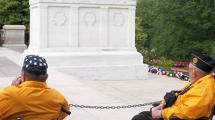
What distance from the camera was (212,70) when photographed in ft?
16.8

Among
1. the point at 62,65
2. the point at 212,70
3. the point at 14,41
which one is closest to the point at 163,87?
the point at 62,65

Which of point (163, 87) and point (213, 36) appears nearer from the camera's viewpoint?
point (163, 87)

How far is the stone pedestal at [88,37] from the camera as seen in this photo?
15.1 m

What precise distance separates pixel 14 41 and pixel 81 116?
18186mm

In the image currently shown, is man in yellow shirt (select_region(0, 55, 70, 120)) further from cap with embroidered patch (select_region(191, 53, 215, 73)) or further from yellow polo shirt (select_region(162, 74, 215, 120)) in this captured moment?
cap with embroidered patch (select_region(191, 53, 215, 73))

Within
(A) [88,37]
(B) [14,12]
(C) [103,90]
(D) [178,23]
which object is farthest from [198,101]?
(D) [178,23]

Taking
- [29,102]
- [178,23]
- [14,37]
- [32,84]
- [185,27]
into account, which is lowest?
[14,37]

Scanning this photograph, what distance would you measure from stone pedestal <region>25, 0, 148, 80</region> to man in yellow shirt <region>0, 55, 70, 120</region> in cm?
1078

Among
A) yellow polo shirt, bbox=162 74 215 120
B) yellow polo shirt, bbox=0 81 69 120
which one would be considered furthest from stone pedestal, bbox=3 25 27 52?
yellow polo shirt, bbox=0 81 69 120

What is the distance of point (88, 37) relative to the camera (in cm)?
1568

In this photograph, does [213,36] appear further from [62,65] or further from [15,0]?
[62,65]

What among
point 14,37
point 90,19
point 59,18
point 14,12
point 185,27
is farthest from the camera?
point 185,27

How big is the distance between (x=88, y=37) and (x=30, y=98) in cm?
1181

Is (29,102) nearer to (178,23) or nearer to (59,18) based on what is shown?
(59,18)
